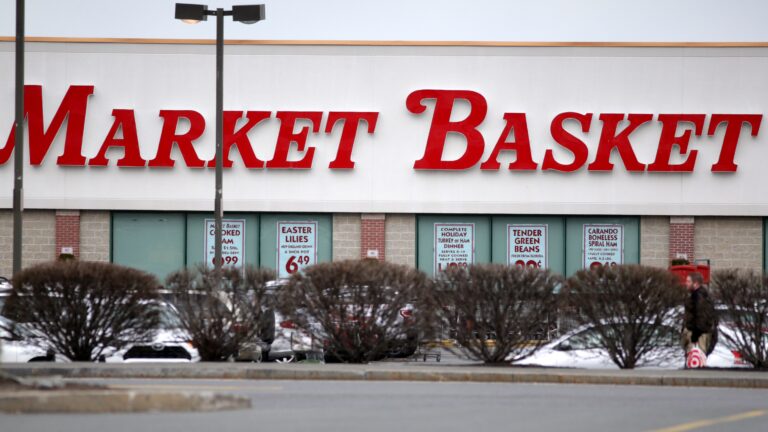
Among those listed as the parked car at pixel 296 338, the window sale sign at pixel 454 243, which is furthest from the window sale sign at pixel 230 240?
the parked car at pixel 296 338

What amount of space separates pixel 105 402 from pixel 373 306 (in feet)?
20.1

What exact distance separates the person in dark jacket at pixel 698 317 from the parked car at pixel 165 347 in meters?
7.13

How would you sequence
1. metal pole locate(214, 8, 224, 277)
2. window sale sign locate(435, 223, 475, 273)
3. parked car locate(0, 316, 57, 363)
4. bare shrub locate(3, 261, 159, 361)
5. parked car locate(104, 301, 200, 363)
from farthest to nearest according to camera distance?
1. window sale sign locate(435, 223, 475, 273)
2. metal pole locate(214, 8, 224, 277)
3. parked car locate(0, 316, 57, 363)
4. parked car locate(104, 301, 200, 363)
5. bare shrub locate(3, 261, 159, 361)

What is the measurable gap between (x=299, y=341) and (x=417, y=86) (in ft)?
57.8

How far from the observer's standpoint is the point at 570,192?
110ft

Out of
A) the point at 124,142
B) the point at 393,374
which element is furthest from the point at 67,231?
the point at 393,374

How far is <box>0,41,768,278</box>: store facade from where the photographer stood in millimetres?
→ 33281

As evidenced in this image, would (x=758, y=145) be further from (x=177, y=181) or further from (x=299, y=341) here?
(x=299, y=341)

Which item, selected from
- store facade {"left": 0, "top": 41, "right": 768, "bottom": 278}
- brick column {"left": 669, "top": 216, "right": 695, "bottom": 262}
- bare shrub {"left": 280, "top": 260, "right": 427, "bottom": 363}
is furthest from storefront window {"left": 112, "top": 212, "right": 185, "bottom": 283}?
bare shrub {"left": 280, "top": 260, "right": 427, "bottom": 363}

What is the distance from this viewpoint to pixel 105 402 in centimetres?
1114

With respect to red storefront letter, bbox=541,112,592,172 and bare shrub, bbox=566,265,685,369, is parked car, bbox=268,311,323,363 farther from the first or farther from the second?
red storefront letter, bbox=541,112,592,172

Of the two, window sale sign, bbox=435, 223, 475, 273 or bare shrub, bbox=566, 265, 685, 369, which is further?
window sale sign, bbox=435, 223, 475, 273

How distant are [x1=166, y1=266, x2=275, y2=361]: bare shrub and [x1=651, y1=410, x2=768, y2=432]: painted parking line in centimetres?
711

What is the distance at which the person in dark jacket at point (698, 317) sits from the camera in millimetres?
16578
